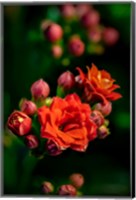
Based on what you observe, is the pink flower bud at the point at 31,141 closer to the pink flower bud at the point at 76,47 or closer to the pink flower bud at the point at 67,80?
the pink flower bud at the point at 67,80

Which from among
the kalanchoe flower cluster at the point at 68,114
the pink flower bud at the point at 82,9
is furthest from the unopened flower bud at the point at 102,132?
the pink flower bud at the point at 82,9

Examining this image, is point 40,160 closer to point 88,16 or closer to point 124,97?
point 124,97

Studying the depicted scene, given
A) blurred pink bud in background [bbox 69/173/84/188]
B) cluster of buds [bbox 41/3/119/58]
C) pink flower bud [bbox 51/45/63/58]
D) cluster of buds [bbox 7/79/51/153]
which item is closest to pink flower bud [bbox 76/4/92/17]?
cluster of buds [bbox 41/3/119/58]

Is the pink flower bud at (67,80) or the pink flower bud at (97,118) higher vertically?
the pink flower bud at (67,80)

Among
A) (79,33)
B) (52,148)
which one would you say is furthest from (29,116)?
(79,33)

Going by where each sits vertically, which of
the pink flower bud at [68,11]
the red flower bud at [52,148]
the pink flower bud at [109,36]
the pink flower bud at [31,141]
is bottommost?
the red flower bud at [52,148]

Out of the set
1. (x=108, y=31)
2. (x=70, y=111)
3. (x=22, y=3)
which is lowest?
(x=70, y=111)

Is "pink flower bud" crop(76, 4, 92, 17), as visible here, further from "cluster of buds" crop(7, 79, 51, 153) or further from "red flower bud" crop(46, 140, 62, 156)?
"red flower bud" crop(46, 140, 62, 156)

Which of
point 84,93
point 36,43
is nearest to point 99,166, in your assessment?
point 84,93
